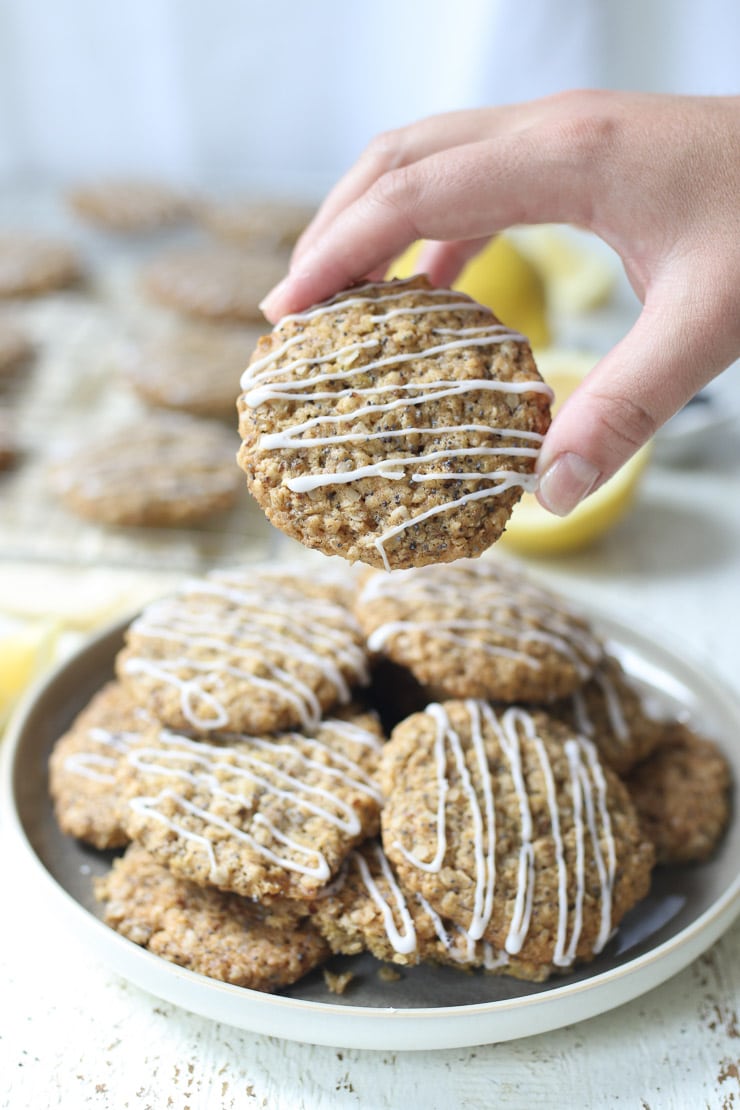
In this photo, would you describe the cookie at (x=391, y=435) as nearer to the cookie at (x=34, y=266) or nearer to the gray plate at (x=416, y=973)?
the gray plate at (x=416, y=973)

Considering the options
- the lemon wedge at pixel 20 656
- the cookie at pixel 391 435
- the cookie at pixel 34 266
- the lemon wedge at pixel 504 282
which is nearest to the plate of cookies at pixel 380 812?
the lemon wedge at pixel 20 656

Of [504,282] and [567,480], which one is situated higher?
[567,480]

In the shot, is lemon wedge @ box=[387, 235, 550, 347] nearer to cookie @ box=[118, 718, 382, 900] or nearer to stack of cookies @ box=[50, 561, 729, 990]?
stack of cookies @ box=[50, 561, 729, 990]

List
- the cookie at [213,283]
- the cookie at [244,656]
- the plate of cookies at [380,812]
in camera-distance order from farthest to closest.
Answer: the cookie at [213,283], the cookie at [244,656], the plate of cookies at [380,812]

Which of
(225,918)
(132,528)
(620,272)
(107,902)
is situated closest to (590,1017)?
(225,918)

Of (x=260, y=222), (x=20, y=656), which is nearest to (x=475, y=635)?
(x=20, y=656)

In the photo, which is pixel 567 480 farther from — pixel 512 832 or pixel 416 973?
pixel 416 973

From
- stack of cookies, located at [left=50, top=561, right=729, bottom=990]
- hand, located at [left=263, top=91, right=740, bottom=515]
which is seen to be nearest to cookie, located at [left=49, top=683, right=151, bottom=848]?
stack of cookies, located at [left=50, top=561, right=729, bottom=990]
